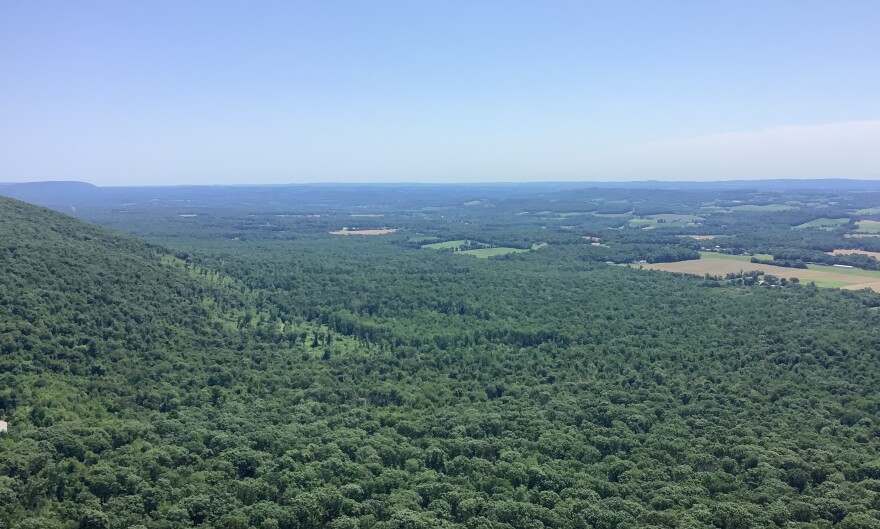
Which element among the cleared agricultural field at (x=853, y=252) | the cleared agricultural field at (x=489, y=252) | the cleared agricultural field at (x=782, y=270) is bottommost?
the cleared agricultural field at (x=782, y=270)

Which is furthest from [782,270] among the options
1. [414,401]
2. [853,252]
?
[414,401]

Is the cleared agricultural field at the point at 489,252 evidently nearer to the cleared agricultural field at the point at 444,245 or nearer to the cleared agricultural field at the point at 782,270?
the cleared agricultural field at the point at 444,245

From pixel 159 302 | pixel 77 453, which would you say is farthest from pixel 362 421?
pixel 159 302

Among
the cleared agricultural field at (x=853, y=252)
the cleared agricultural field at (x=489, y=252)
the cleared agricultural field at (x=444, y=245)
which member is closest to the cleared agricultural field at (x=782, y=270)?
the cleared agricultural field at (x=853, y=252)

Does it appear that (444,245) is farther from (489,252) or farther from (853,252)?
(853,252)

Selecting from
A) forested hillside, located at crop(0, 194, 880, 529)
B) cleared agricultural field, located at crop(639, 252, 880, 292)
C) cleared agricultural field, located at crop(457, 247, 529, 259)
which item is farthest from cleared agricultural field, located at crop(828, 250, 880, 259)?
cleared agricultural field, located at crop(457, 247, 529, 259)

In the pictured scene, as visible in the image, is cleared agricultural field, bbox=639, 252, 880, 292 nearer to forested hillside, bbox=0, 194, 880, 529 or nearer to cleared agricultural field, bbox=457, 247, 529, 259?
forested hillside, bbox=0, 194, 880, 529
